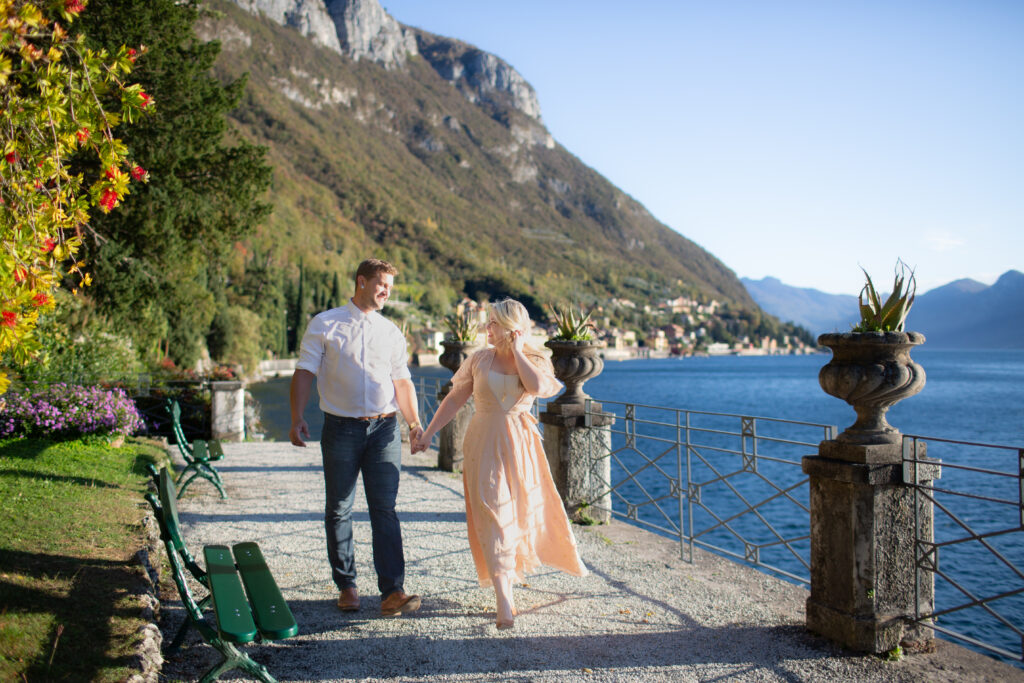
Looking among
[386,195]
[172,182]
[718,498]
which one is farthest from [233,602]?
[386,195]

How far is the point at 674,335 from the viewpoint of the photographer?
156 metres

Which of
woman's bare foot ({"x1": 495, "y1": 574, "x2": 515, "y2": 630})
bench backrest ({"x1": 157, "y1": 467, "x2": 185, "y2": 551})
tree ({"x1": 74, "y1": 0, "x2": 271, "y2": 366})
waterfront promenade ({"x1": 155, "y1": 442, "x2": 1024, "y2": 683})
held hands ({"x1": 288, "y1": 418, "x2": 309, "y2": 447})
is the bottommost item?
waterfront promenade ({"x1": 155, "y1": 442, "x2": 1024, "y2": 683})

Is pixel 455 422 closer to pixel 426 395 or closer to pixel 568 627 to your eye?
pixel 426 395

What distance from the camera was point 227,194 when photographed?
1786cm

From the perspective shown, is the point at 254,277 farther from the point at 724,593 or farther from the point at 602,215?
the point at 602,215

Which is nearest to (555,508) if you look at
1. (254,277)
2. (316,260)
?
(254,277)

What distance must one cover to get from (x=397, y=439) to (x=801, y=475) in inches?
768

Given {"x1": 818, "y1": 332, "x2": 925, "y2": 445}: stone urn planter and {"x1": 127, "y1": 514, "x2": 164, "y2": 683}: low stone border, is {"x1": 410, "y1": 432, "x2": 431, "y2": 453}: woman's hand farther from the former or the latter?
{"x1": 818, "y1": 332, "x2": 925, "y2": 445}: stone urn planter

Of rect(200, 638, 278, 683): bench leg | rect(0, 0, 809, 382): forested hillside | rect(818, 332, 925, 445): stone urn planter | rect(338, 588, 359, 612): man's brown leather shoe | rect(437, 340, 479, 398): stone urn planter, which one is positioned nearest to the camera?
rect(200, 638, 278, 683): bench leg

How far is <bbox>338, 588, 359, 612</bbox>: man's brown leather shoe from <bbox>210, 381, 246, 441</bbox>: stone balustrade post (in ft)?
28.7

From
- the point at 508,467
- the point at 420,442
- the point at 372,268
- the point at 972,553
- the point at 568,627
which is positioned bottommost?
the point at 972,553

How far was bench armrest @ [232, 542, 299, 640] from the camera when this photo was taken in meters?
2.63

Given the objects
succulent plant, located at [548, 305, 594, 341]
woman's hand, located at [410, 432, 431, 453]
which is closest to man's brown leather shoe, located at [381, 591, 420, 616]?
woman's hand, located at [410, 432, 431, 453]

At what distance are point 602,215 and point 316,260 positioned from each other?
395ft
